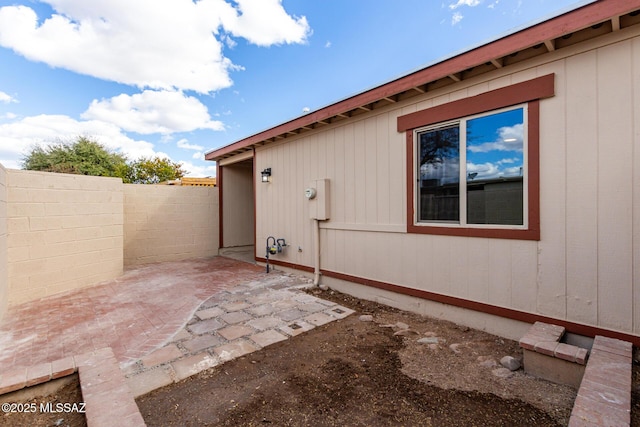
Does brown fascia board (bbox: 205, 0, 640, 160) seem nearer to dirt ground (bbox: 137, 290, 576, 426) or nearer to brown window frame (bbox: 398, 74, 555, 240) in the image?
brown window frame (bbox: 398, 74, 555, 240)

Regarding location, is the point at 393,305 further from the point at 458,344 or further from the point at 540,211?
the point at 540,211

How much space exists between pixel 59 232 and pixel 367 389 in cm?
547

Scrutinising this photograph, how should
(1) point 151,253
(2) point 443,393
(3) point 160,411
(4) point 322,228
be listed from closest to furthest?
1. (3) point 160,411
2. (2) point 443,393
3. (4) point 322,228
4. (1) point 151,253

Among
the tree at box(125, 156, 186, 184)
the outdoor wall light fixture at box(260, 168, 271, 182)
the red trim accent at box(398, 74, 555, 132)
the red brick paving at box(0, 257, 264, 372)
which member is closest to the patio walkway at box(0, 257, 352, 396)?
the red brick paving at box(0, 257, 264, 372)

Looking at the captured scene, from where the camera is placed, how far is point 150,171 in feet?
57.2

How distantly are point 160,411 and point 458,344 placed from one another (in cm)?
260

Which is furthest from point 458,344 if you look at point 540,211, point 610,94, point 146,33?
point 146,33

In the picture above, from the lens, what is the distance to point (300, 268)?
5.55 meters

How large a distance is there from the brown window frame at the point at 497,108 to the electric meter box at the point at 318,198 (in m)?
1.54

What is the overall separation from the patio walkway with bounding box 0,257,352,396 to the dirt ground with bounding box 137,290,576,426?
0.29 metres

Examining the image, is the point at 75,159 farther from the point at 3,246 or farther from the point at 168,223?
the point at 3,246

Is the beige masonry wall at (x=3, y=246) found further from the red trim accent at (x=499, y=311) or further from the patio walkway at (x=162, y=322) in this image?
the red trim accent at (x=499, y=311)

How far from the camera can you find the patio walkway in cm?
261

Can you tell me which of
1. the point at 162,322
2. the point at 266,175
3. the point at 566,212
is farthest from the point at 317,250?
the point at 566,212
